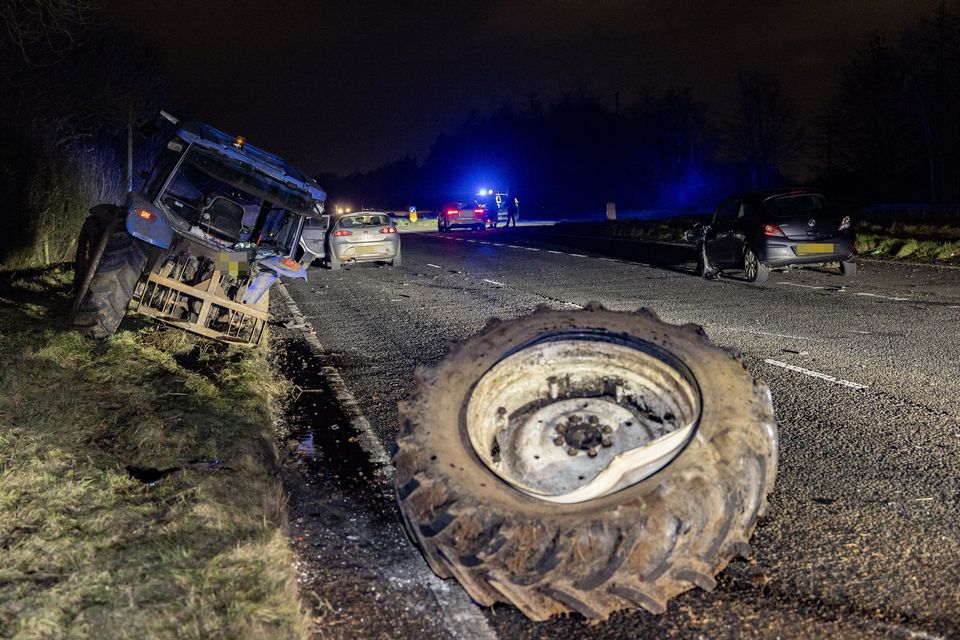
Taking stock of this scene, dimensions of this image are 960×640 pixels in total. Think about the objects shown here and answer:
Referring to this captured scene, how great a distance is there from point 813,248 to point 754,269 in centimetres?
98

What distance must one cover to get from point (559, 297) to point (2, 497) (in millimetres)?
9292

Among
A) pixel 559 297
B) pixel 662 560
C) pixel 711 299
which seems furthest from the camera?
pixel 559 297

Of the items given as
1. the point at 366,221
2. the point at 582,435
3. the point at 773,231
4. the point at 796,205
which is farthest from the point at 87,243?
the point at 796,205

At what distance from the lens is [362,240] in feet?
63.3

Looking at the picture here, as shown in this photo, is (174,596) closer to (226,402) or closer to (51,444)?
(51,444)

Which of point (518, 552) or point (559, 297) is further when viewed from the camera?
point (559, 297)

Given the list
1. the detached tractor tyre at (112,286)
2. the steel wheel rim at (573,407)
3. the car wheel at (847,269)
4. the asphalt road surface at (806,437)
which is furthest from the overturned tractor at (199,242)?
the car wheel at (847,269)

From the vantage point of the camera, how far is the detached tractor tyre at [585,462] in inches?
113

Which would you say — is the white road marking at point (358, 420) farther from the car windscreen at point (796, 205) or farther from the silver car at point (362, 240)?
the silver car at point (362, 240)

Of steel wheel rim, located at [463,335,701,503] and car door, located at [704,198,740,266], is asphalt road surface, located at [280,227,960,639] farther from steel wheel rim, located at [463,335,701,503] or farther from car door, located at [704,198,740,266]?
steel wheel rim, located at [463,335,701,503]

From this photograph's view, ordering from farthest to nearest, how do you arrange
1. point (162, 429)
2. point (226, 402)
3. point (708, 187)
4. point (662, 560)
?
point (708, 187) < point (226, 402) < point (162, 429) < point (662, 560)

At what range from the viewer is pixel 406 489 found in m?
3.28

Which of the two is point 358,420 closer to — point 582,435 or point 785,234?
point 582,435

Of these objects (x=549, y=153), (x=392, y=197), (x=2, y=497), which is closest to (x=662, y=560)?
(x=2, y=497)
